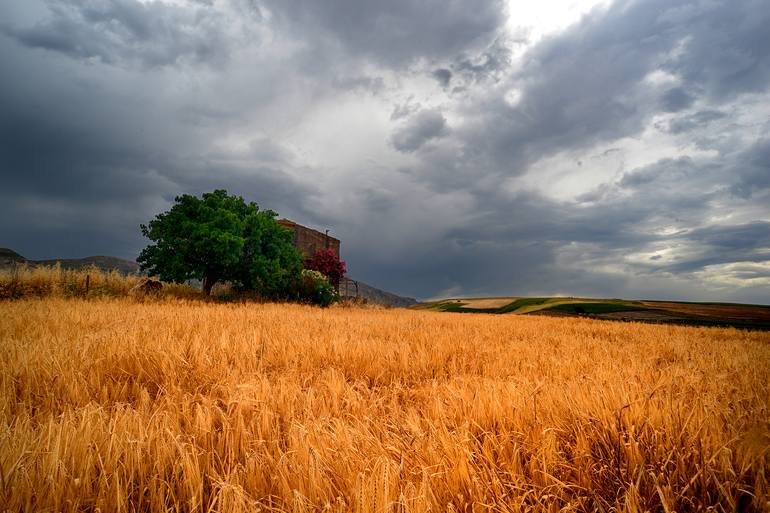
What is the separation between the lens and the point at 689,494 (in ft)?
4.09

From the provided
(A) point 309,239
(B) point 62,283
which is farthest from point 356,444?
(A) point 309,239

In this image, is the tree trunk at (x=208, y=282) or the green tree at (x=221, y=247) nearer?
the green tree at (x=221, y=247)

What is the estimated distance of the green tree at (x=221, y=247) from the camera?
1479 cm

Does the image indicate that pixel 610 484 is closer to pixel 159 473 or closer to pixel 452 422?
pixel 452 422

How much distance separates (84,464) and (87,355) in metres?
2.51

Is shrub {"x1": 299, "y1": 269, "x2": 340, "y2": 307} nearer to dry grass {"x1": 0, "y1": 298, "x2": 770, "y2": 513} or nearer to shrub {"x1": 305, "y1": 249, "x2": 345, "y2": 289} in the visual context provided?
shrub {"x1": 305, "y1": 249, "x2": 345, "y2": 289}

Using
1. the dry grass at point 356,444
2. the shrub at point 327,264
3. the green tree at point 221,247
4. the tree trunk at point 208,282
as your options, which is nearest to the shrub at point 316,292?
the green tree at point 221,247

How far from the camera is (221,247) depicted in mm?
14523

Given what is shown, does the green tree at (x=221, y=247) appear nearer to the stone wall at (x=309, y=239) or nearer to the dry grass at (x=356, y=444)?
the dry grass at (x=356, y=444)

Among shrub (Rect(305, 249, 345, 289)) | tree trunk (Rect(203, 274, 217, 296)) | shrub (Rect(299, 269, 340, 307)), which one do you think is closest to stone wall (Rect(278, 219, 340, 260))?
shrub (Rect(305, 249, 345, 289))

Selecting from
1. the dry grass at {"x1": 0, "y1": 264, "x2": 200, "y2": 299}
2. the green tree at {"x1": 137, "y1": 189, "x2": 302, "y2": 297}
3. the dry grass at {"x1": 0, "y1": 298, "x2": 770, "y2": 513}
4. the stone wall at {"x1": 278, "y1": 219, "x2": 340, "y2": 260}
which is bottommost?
the dry grass at {"x1": 0, "y1": 298, "x2": 770, "y2": 513}

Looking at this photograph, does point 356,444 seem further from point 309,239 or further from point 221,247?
point 309,239

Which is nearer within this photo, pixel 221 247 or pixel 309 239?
pixel 221 247

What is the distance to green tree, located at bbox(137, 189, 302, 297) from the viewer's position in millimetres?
14789
